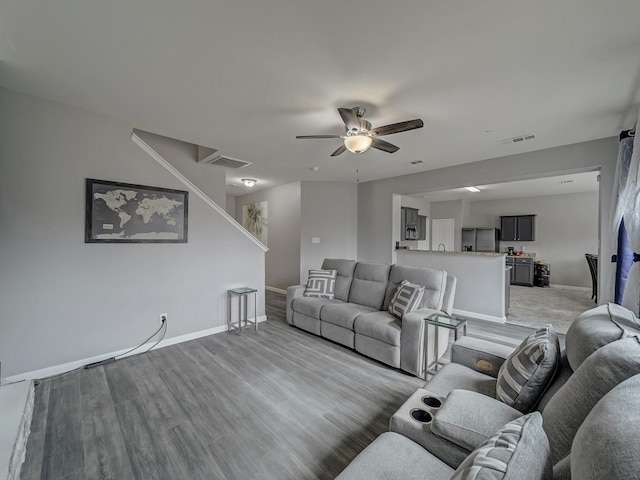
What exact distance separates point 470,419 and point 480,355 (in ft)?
2.90

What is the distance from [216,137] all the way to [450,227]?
774 centimetres

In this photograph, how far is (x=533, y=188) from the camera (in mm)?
6707

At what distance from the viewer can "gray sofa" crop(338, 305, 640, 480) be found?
58 centimetres

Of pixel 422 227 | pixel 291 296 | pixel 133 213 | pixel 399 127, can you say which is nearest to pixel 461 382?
pixel 399 127

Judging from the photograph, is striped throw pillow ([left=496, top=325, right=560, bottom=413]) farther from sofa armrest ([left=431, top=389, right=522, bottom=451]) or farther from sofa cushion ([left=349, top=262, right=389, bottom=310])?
sofa cushion ([left=349, top=262, right=389, bottom=310])

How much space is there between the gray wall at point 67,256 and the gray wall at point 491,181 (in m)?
3.95

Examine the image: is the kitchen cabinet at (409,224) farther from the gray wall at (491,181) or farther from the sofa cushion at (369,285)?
the sofa cushion at (369,285)

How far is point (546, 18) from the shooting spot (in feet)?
5.30

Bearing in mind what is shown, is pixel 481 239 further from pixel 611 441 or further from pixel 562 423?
pixel 611 441

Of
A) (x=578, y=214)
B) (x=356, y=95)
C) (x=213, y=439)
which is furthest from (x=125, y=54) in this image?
(x=578, y=214)

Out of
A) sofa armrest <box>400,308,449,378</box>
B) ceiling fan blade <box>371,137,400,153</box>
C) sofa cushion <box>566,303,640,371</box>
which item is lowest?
sofa armrest <box>400,308,449,378</box>

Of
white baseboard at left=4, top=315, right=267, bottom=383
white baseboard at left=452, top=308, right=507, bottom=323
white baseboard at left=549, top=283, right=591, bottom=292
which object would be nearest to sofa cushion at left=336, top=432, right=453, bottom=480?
white baseboard at left=4, top=315, right=267, bottom=383

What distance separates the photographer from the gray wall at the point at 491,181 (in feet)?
11.1

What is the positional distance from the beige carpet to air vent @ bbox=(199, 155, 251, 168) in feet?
17.1
